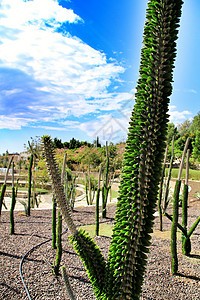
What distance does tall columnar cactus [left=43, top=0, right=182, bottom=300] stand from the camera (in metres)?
1.20

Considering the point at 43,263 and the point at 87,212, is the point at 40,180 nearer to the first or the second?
the point at 87,212

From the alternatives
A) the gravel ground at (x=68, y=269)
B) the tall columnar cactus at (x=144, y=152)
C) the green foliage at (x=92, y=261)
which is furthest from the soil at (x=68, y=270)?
the tall columnar cactus at (x=144, y=152)

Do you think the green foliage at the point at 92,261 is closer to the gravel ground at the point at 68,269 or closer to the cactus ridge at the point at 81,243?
the cactus ridge at the point at 81,243

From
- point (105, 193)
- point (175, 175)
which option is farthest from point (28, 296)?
point (175, 175)

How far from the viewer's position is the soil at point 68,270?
279 cm

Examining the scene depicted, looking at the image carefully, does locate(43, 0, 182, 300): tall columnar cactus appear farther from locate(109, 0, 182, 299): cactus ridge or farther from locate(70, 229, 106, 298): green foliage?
locate(70, 229, 106, 298): green foliage

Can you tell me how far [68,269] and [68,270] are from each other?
28mm

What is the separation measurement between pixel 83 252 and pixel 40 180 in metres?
11.7

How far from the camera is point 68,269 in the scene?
3.33 metres

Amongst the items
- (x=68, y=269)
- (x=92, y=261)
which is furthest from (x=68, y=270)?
(x=92, y=261)

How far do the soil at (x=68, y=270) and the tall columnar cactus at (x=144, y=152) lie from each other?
1.70 m

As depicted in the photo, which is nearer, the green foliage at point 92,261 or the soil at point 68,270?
the green foliage at point 92,261

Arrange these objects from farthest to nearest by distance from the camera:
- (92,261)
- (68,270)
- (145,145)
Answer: (68,270)
(92,261)
(145,145)

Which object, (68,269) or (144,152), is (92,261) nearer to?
(144,152)
